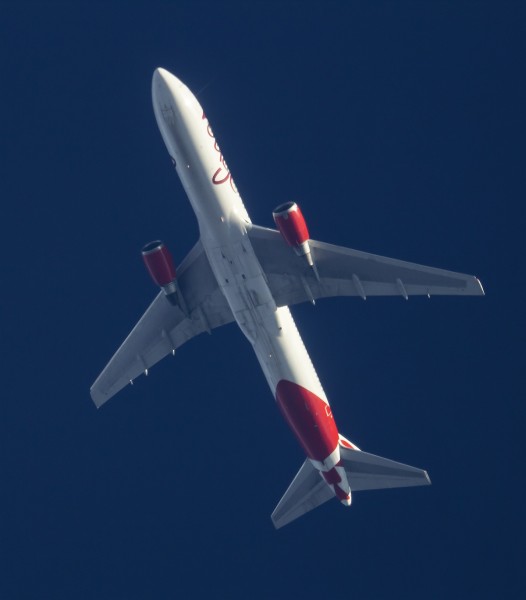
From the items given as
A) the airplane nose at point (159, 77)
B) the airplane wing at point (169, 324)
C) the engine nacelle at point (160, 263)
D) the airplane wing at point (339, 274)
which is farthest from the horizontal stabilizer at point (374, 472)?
the airplane nose at point (159, 77)

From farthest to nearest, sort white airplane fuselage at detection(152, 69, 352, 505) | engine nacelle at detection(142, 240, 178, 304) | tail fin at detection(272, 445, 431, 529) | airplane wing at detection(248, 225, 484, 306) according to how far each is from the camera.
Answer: tail fin at detection(272, 445, 431, 529), airplane wing at detection(248, 225, 484, 306), engine nacelle at detection(142, 240, 178, 304), white airplane fuselage at detection(152, 69, 352, 505)

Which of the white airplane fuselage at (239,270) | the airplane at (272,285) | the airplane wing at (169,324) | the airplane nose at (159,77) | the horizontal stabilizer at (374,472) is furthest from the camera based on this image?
the horizontal stabilizer at (374,472)

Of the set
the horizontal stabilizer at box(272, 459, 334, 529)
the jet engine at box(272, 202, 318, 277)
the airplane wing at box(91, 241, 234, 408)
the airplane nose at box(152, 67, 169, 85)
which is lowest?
the horizontal stabilizer at box(272, 459, 334, 529)

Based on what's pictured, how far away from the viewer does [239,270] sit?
56219 mm

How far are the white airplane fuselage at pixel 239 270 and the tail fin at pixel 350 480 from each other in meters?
1.08

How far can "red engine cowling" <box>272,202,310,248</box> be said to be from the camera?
54.0 meters

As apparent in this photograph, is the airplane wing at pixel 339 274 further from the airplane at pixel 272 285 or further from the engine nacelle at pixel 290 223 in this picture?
the engine nacelle at pixel 290 223

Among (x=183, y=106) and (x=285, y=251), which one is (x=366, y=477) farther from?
(x=183, y=106)

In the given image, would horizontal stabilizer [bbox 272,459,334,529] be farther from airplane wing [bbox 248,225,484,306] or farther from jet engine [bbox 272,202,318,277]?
jet engine [bbox 272,202,318,277]

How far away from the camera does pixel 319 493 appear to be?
201 feet

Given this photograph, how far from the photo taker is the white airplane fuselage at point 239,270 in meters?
53.9

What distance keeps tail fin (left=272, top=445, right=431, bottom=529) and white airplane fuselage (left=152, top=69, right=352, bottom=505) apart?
108 centimetres

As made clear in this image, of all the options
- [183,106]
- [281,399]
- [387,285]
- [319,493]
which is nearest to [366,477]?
[319,493]

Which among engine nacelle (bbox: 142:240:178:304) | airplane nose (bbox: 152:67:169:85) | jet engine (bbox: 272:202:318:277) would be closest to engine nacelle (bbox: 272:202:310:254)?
jet engine (bbox: 272:202:318:277)
